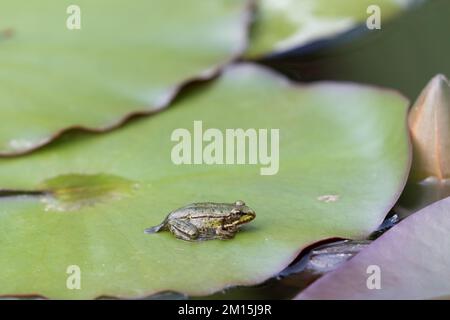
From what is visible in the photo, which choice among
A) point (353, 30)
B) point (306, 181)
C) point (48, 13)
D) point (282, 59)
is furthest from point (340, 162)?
point (48, 13)

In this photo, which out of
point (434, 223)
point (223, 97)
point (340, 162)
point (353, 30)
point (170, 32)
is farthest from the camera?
point (353, 30)

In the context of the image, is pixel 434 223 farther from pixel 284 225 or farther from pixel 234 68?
pixel 234 68

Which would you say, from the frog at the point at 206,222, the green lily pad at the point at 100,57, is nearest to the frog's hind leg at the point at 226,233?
the frog at the point at 206,222

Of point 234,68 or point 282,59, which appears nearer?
point 234,68
